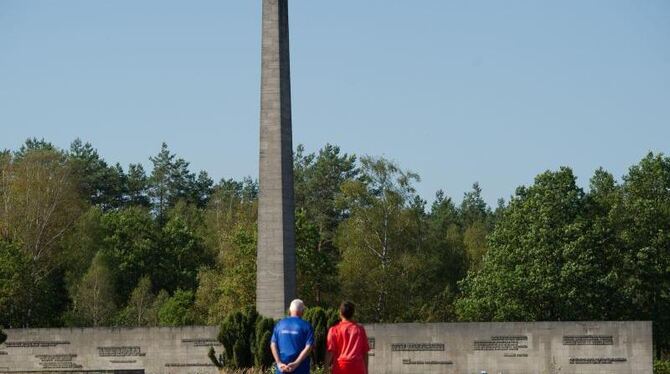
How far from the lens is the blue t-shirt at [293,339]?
14633mm

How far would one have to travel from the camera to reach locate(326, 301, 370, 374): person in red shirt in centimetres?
1445

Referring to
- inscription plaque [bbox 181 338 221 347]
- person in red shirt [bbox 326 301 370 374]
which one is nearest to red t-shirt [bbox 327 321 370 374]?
person in red shirt [bbox 326 301 370 374]

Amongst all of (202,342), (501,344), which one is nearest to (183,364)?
(202,342)

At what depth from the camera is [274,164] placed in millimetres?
29781

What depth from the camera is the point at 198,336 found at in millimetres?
34594

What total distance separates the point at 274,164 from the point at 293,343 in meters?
15.3

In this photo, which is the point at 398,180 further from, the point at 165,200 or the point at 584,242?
the point at 165,200

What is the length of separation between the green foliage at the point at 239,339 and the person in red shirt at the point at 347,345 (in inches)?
387

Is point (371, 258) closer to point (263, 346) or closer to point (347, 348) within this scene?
point (263, 346)

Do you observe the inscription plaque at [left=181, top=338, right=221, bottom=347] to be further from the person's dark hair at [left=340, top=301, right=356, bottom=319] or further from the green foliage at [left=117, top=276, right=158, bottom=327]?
the person's dark hair at [left=340, top=301, right=356, bottom=319]

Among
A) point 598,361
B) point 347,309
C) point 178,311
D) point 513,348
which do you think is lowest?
point 598,361

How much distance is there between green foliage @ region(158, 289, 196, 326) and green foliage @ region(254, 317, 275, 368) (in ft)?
82.0

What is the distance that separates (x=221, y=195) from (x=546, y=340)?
5597cm

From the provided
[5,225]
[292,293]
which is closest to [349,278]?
[5,225]
